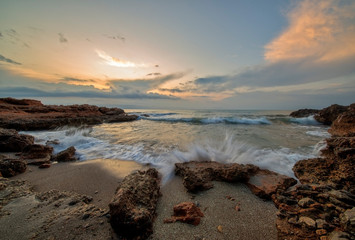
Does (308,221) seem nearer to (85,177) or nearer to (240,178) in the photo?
(240,178)

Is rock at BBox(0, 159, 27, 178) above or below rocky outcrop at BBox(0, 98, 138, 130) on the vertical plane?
below

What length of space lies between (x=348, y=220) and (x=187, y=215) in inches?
65.4

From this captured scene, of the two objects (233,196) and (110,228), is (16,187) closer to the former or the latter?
(110,228)

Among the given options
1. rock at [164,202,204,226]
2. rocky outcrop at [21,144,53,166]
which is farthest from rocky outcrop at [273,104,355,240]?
rocky outcrop at [21,144,53,166]

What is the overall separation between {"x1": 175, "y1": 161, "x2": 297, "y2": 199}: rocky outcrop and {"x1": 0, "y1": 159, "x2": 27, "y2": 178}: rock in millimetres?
3986

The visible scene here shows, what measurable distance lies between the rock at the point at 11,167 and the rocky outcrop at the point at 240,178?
13.1 ft

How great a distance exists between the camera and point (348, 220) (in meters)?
1.29

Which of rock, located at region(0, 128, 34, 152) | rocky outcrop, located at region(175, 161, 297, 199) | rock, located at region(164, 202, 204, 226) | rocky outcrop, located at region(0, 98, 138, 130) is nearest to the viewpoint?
rock, located at region(164, 202, 204, 226)

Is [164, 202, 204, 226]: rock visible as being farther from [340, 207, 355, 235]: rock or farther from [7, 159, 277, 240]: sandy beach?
[340, 207, 355, 235]: rock

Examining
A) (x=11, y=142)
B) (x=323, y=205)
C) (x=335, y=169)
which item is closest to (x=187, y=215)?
(x=323, y=205)

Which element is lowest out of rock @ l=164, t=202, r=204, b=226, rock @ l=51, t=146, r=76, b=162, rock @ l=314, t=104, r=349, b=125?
rock @ l=51, t=146, r=76, b=162

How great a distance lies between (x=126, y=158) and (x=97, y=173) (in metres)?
1.21

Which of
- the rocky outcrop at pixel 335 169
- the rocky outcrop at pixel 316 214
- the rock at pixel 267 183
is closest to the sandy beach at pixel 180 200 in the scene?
the rock at pixel 267 183

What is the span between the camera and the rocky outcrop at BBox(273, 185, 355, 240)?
1.32 meters
